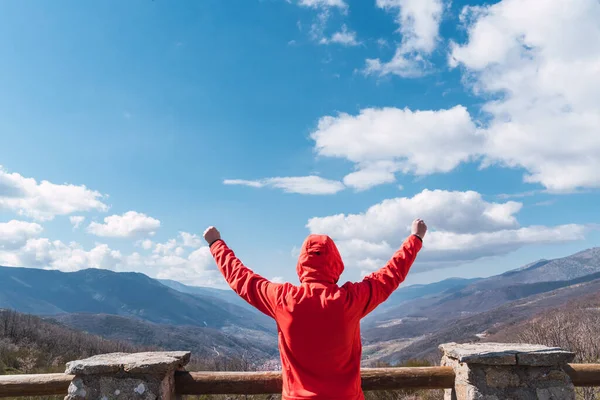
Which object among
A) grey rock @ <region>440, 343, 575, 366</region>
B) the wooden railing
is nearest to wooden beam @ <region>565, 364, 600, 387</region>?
the wooden railing

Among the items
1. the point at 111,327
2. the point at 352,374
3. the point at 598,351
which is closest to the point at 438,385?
the point at 352,374

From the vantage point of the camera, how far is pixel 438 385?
3973mm

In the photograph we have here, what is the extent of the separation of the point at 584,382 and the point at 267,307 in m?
3.12

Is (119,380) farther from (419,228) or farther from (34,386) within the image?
(419,228)

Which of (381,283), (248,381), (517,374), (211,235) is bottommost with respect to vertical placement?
(517,374)

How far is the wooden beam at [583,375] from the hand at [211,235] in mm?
3285

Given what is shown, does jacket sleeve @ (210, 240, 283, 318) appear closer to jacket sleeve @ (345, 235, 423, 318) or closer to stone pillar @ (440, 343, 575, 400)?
jacket sleeve @ (345, 235, 423, 318)

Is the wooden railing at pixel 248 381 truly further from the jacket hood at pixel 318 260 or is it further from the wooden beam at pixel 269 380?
the jacket hood at pixel 318 260

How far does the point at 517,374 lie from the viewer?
12.1 feet

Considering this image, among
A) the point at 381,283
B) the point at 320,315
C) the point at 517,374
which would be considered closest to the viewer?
the point at 320,315

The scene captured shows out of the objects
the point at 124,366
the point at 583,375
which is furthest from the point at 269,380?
the point at 583,375

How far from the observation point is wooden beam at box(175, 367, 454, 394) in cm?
383

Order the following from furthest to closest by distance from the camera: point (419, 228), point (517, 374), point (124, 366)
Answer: point (517, 374) → point (124, 366) → point (419, 228)

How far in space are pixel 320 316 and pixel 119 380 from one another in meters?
2.09
